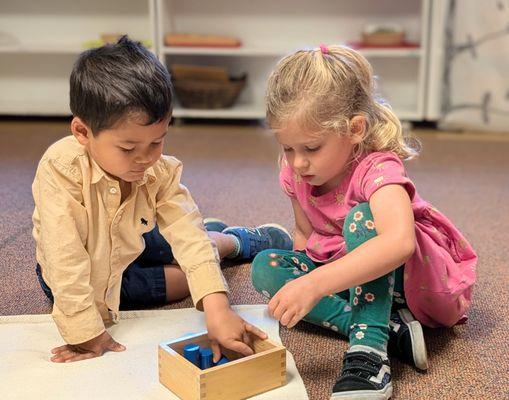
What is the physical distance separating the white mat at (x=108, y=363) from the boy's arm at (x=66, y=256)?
0.05 m

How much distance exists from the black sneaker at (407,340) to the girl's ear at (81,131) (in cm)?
54

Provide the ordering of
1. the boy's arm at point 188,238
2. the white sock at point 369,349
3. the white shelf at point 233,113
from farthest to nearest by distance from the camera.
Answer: the white shelf at point 233,113 → the boy's arm at point 188,238 → the white sock at point 369,349

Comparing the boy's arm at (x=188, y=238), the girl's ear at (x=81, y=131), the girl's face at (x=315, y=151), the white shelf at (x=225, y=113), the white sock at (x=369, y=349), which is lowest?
the white shelf at (x=225, y=113)

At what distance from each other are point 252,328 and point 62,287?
0.29 meters

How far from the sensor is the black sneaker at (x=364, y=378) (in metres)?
0.98

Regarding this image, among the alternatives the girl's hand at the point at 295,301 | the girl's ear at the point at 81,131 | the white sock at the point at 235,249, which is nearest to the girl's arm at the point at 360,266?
the girl's hand at the point at 295,301

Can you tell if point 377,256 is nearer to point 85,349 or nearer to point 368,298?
point 368,298

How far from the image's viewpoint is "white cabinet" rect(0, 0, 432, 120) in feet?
10.3

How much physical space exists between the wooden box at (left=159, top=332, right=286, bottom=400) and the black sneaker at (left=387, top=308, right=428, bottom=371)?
198 mm

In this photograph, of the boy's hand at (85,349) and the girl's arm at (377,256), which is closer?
the girl's arm at (377,256)

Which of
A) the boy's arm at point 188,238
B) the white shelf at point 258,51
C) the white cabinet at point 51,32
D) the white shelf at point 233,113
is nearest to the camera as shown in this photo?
the boy's arm at point 188,238

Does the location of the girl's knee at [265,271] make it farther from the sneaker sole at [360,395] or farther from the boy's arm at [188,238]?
the sneaker sole at [360,395]

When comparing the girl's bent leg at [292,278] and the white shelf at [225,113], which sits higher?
the girl's bent leg at [292,278]

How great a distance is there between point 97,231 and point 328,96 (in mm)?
416
